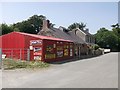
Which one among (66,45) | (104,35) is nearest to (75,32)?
(104,35)

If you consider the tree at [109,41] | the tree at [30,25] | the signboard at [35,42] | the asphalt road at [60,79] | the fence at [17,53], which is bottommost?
the asphalt road at [60,79]

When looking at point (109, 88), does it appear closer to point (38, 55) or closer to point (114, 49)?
point (38, 55)

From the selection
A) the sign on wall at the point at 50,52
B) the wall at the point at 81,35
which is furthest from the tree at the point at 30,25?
the sign on wall at the point at 50,52

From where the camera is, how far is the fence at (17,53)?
28903 mm

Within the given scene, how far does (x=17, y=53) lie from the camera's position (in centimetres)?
2975

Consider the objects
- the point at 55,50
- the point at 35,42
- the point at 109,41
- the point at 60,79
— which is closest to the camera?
the point at 60,79

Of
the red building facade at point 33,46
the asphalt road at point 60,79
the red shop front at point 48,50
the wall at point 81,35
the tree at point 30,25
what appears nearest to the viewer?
the asphalt road at point 60,79

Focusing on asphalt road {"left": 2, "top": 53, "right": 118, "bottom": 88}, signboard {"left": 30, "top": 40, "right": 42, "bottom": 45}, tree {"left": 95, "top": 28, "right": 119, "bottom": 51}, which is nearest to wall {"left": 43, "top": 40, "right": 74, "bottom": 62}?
signboard {"left": 30, "top": 40, "right": 42, "bottom": 45}

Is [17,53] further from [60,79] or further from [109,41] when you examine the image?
[109,41]

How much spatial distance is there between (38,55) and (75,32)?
145 ft

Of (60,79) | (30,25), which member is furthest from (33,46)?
(30,25)

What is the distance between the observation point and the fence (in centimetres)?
2890

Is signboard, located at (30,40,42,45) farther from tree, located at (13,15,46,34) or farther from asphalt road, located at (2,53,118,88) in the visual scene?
tree, located at (13,15,46,34)

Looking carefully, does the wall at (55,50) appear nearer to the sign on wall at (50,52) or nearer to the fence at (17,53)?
the sign on wall at (50,52)
